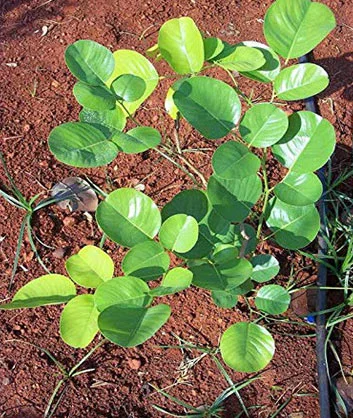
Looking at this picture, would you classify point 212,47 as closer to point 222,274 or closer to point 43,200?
point 222,274

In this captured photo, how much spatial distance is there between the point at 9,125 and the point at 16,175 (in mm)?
185

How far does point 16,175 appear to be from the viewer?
74.9 inches

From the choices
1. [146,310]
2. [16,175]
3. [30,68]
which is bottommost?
[16,175]

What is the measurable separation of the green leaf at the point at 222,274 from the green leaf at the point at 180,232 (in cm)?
6

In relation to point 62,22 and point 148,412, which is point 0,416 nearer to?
point 148,412

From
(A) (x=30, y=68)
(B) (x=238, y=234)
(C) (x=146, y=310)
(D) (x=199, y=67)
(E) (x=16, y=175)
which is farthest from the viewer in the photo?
(A) (x=30, y=68)

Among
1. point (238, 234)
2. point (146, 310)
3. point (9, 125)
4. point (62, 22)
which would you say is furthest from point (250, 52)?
point (62, 22)

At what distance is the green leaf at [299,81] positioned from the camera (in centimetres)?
132

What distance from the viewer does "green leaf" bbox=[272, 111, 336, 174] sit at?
1.30 metres

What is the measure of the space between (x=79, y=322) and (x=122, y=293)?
105 mm

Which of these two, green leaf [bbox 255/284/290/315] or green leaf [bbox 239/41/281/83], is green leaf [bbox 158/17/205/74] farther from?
green leaf [bbox 255/284/290/315]

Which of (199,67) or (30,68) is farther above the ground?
(199,67)

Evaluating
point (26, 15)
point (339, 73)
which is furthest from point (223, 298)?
point (26, 15)

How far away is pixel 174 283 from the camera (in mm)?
1174
